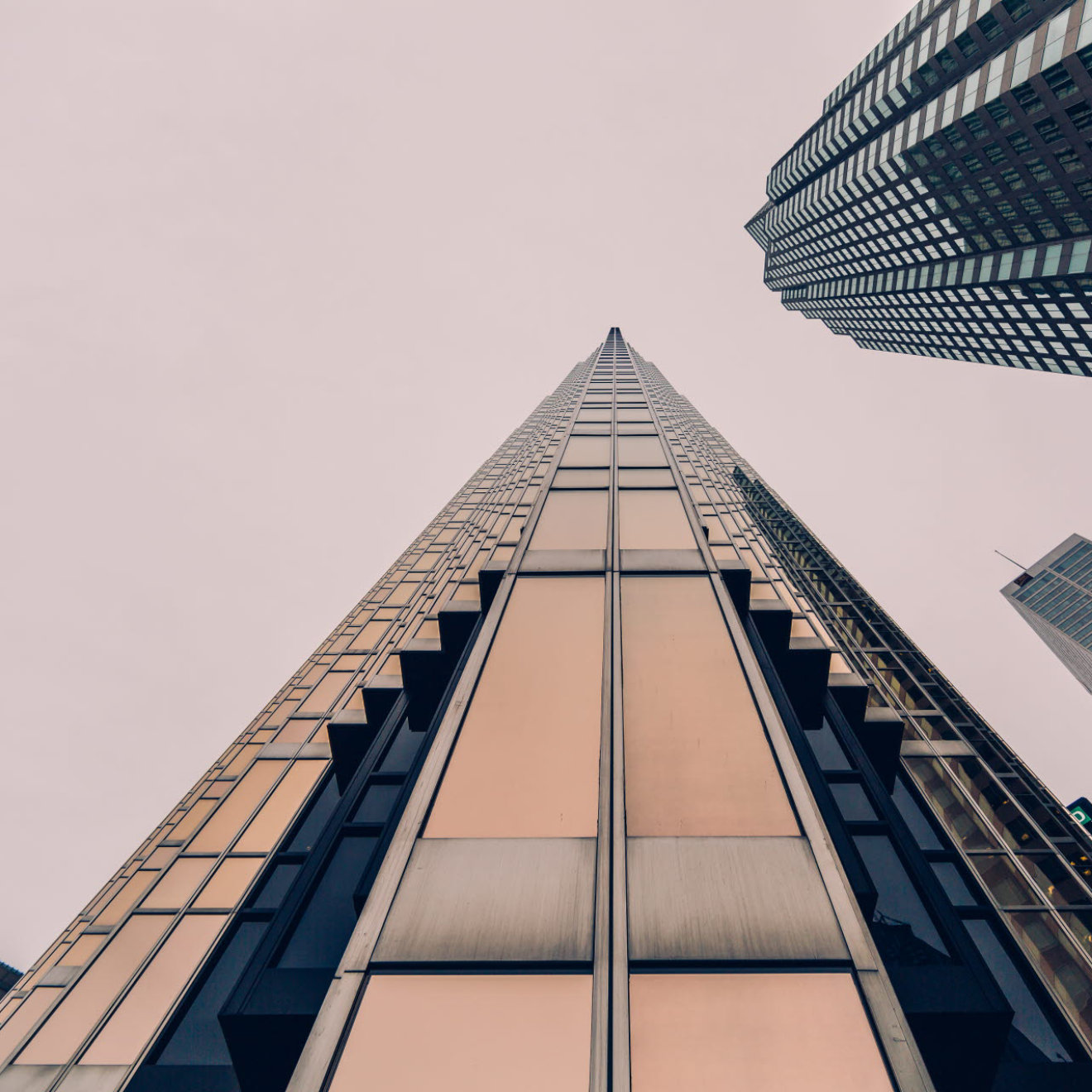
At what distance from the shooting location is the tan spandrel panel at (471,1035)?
15.8 feet

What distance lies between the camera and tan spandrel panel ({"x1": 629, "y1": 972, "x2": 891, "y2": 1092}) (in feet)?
15.6

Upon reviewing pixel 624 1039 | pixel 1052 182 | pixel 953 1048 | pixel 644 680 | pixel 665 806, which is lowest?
pixel 953 1048

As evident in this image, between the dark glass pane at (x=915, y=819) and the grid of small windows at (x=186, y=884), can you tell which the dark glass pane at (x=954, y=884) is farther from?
the grid of small windows at (x=186, y=884)

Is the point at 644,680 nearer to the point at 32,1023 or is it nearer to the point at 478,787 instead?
the point at 478,787

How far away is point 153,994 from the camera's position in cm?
1075

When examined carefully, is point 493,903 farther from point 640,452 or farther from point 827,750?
point 640,452

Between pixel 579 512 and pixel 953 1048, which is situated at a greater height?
pixel 579 512

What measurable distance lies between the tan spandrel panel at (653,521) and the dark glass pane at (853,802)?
567cm

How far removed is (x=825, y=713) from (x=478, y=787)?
795cm

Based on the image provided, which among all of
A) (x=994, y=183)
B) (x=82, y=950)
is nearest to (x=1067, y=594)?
(x=994, y=183)

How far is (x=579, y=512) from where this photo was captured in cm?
1538

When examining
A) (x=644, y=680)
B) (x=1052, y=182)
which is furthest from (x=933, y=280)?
(x=644, y=680)

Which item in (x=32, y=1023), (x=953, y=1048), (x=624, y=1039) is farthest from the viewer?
(x=32, y=1023)

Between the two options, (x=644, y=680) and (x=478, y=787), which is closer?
(x=478, y=787)
